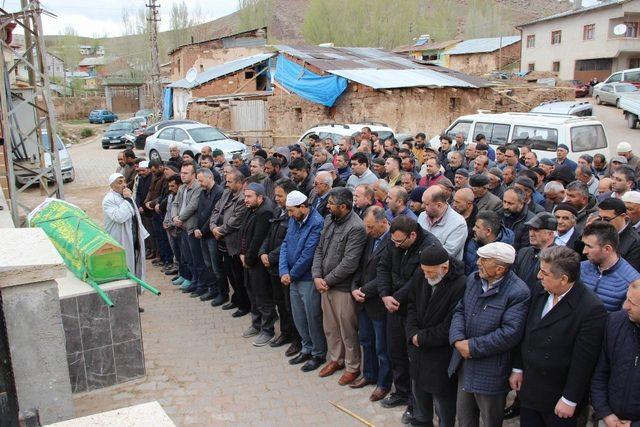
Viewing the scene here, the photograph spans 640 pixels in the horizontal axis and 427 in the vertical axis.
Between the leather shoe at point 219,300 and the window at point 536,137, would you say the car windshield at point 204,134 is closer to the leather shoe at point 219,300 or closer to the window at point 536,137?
the window at point 536,137

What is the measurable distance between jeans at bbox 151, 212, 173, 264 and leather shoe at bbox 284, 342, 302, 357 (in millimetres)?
4123

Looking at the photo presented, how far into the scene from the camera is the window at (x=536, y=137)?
439 inches

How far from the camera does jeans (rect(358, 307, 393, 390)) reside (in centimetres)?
518

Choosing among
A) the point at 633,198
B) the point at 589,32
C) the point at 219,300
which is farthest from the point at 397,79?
the point at 589,32

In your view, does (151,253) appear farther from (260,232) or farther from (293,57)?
(293,57)

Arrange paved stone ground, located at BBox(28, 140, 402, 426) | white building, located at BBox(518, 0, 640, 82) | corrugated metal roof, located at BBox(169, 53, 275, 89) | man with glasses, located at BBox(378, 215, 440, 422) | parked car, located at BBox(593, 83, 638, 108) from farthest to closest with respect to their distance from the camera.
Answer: white building, located at BBox(518, 0, 640, 82), parked car, located at BBox(593, 83, 638, 108), corrugated metal roof, located at BBox(169, 53, 275, 89), paved stone ground, located at BBox(28, 140, 402, 426), man with glasses, located at BBox(378, 215, 440, 422)

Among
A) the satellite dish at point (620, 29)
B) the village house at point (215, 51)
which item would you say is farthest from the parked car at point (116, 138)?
the satellite dish at point (620, 29)

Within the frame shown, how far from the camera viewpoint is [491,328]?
382cm

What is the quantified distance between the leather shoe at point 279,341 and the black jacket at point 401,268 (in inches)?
82.3

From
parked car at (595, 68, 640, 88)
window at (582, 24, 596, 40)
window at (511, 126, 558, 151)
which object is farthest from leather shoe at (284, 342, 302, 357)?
window at (582, 24, 596, 40)

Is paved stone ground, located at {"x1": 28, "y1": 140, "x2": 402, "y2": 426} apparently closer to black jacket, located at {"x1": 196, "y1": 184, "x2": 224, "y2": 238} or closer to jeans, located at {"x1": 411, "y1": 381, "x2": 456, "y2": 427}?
jeans, located at {"x1": 411, "y1": 381, "x2": 456, "y2": 427}

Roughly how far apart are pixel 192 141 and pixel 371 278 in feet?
46.0

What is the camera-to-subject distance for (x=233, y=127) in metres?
24.1

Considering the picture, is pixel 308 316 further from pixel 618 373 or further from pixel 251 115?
pixel 251 115
